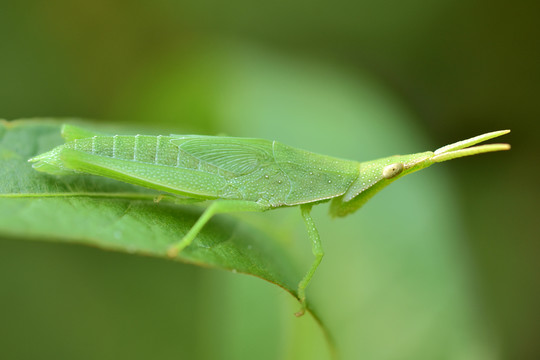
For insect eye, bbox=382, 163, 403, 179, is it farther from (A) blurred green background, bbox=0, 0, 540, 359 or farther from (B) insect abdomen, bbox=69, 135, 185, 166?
(B) insect abdomen, bbox=69, 135, 185, 166

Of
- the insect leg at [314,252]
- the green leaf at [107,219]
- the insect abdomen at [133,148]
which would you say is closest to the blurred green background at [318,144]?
the insect leg at [314,252]

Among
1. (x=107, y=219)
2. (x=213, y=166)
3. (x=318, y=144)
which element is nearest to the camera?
(x=107, y=219)

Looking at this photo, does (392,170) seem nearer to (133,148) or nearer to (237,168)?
(237,168)

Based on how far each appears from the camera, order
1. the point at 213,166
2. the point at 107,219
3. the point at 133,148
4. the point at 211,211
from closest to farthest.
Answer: the point at 107,219
the point at 211,211
the point at 133,148
the point at 213,166

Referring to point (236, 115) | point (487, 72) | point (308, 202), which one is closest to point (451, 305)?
point (308, 202)

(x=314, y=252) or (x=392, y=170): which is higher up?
(x=392, y=170)

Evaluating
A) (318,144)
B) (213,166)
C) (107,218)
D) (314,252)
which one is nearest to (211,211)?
(213,166)

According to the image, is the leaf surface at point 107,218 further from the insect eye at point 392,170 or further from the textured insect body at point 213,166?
the insect eye at point 392,170

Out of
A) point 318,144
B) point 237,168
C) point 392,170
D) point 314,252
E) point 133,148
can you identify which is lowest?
point 314,252
